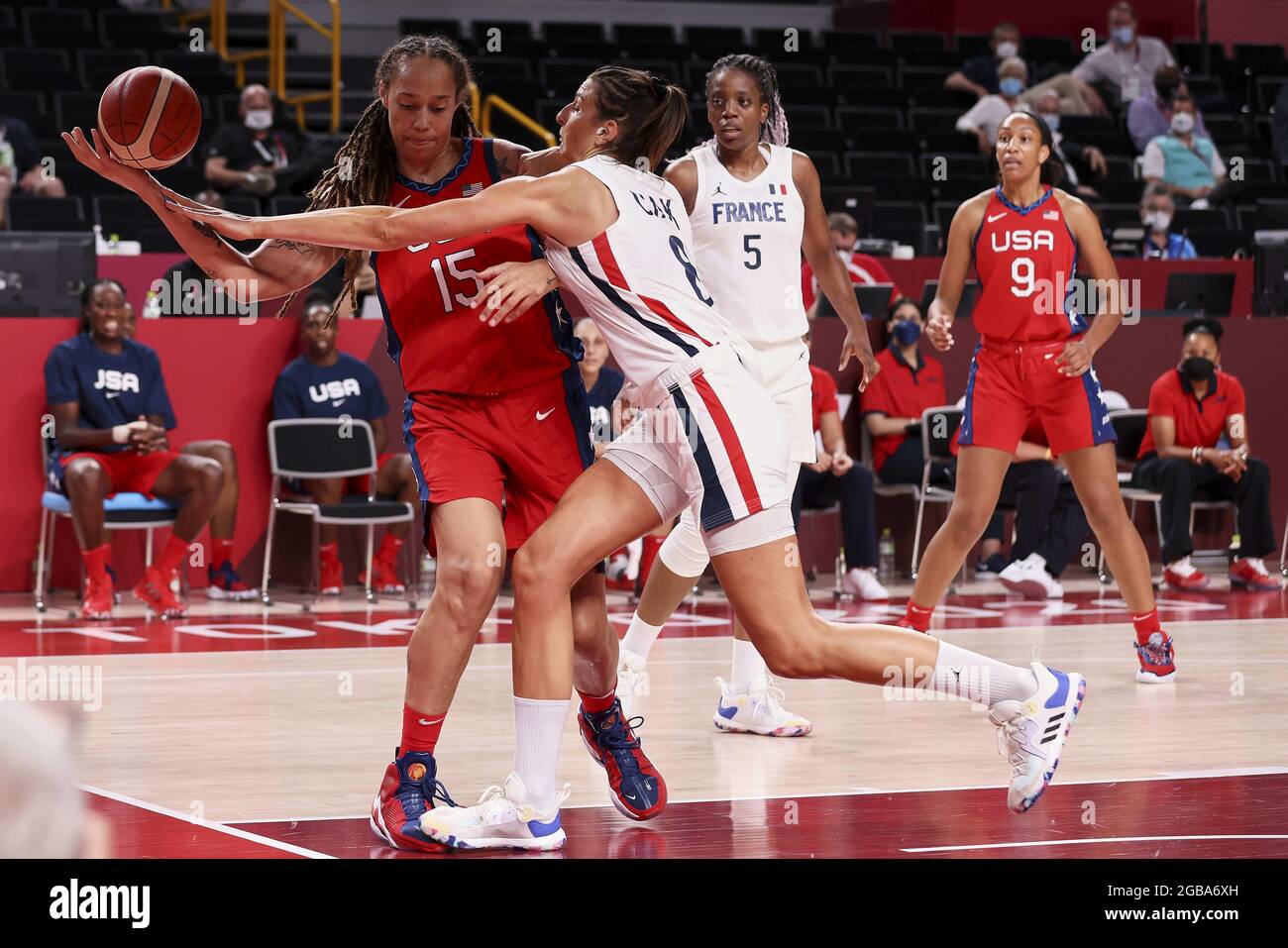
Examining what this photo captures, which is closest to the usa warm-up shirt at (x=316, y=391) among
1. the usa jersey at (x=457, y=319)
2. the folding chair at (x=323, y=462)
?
the folding chair at (x=323, y=462)

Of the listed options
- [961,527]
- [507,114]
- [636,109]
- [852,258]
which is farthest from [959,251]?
[507,114]

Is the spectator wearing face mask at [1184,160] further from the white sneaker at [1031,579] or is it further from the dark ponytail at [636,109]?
the dark ponytail at [636,109]

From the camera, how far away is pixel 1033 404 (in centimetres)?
643

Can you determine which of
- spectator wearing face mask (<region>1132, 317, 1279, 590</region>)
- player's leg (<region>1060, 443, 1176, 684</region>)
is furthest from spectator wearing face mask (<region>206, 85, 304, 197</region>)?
player's leg (<region>1060, 443, 1176, 684</region>)

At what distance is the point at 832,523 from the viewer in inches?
421

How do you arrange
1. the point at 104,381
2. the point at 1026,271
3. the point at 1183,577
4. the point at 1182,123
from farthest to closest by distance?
the point at 1182,123 < the point at 1183,577 < the point at 104,381 < the point at 1026,271

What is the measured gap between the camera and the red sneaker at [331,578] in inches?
378

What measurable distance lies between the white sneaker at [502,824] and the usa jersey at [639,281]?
985 millimetres

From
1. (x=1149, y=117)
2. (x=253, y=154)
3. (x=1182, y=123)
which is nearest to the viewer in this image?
(x=253, y=154)

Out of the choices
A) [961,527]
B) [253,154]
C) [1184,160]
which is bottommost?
[961,527]

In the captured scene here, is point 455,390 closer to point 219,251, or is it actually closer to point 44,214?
point 219,251

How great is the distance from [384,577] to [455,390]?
5.72m
